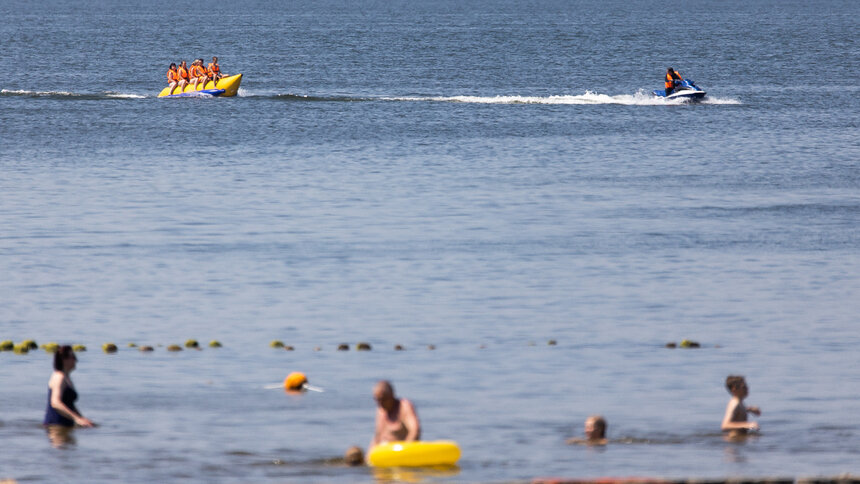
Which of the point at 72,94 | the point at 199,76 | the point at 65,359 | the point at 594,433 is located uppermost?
the point at 72,94

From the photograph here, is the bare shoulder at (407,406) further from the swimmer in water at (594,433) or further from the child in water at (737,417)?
the child in water at (737,417)

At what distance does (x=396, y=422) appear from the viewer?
46.7ft

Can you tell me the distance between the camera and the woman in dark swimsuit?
15.5 meters

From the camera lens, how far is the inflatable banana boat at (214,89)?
6656cm

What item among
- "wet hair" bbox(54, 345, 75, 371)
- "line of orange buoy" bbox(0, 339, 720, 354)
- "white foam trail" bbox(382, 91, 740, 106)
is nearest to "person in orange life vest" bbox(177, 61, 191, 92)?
"white foam trail" bbox(382, 91, 740, 106)

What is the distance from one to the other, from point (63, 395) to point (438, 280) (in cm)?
1130

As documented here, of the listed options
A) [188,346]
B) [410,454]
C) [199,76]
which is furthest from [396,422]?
[199,76]

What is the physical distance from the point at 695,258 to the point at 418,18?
165 meters

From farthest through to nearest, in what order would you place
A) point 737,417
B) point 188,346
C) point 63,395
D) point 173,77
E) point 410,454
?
1. point 173,77
2. point 188,346
3. point 737,417
4. point 63,395
5. point 410,454

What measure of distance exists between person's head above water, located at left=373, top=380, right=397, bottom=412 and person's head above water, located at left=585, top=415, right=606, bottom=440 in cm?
257

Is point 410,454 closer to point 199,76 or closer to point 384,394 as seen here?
point 384,394

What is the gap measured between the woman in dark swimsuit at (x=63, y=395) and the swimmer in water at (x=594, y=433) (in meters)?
5.73

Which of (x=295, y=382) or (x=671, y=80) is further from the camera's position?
(x=671, y=80)

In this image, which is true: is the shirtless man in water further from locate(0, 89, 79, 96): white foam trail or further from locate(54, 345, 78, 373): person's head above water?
locate(0, 89, 79, 96): white foam trail
